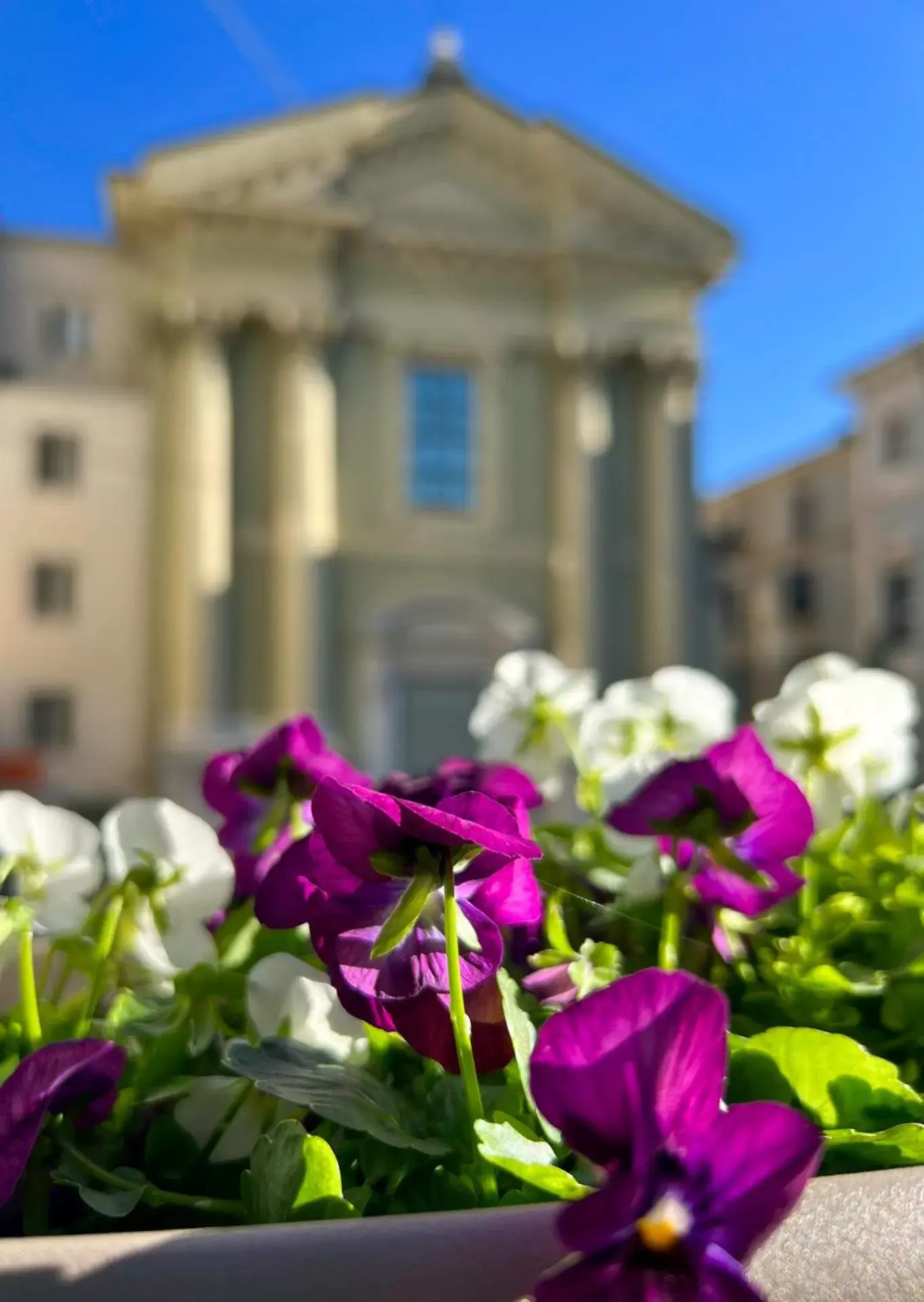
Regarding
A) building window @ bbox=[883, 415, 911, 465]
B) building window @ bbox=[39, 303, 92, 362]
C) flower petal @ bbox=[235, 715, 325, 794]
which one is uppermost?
building window @ bbox=[39, 303, 92, 362]

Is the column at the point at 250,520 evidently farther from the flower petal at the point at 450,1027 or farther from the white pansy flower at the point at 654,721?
the flower petal at the point at 450,1027

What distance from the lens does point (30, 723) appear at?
2.86 metres

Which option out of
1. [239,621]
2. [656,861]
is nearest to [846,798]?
[656,861]

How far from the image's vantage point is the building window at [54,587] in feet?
10.3

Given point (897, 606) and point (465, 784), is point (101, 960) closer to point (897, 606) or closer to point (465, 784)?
point (465, 784)

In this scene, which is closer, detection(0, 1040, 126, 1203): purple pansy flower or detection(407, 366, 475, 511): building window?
detection(0, 1040, 126, 1203): purple pansy flower

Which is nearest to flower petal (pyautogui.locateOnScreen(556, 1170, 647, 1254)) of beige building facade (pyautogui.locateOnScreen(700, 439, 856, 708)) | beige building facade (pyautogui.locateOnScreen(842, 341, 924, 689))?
beige building facade (pyautogui.locateOnScreen(842, 341, 924, 689))

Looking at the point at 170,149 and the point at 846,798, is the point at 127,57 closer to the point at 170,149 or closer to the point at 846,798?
the point at 846,798

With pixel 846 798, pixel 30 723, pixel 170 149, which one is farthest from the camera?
Result: pixel 170 149

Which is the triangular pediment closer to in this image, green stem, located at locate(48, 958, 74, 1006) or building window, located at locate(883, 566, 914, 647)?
building window, located at locate(883, 566, 914, 647)

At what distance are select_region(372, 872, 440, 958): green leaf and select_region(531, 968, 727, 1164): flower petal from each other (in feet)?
0.07

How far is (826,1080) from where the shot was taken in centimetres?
11

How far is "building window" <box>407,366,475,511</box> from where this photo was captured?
346cm

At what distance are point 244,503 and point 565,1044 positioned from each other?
11.3ft
